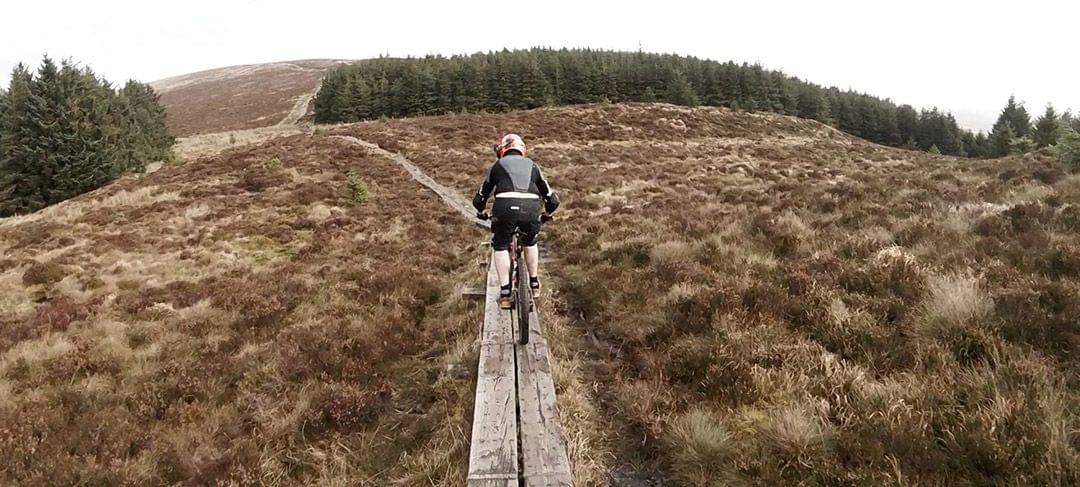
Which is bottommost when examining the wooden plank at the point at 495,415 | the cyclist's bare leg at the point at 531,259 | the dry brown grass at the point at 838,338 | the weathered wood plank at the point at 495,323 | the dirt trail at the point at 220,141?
the wooden plank at the point at 495,415

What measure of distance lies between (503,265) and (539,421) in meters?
2.51

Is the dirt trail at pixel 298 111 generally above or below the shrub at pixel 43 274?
above

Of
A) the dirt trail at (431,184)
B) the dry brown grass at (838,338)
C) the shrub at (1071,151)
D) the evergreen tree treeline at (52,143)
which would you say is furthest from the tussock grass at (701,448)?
the evergreen tree treeline at (52,143)

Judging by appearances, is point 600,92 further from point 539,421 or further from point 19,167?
point 539,421

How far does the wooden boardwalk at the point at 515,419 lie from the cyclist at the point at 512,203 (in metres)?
Result: 0.96

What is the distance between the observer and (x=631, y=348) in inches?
246

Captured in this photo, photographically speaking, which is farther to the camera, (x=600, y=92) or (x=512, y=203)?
(x=600, y=92)

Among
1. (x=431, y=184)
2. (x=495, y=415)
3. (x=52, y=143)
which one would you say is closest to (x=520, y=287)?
(x=495, y=415)

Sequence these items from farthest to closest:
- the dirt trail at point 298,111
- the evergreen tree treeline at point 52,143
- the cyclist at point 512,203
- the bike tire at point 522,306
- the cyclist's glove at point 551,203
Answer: the dirt trail at point 298,111, the evergreen tree treeline at point 52,143, the cyclist's glove at point 551,203, the cyclist at point 512,203, the bike tire at point 522,306

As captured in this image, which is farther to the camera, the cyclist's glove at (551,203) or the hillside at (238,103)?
the hillside at (238,103)

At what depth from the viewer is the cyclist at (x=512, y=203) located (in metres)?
6.32

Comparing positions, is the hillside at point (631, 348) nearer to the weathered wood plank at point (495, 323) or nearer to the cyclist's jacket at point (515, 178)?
the weathered wood plank at point (495, 323)


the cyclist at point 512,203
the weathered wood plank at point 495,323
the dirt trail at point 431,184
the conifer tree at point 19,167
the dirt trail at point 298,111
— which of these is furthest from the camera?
the dirt trail at point 298,111

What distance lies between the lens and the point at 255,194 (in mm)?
21453
